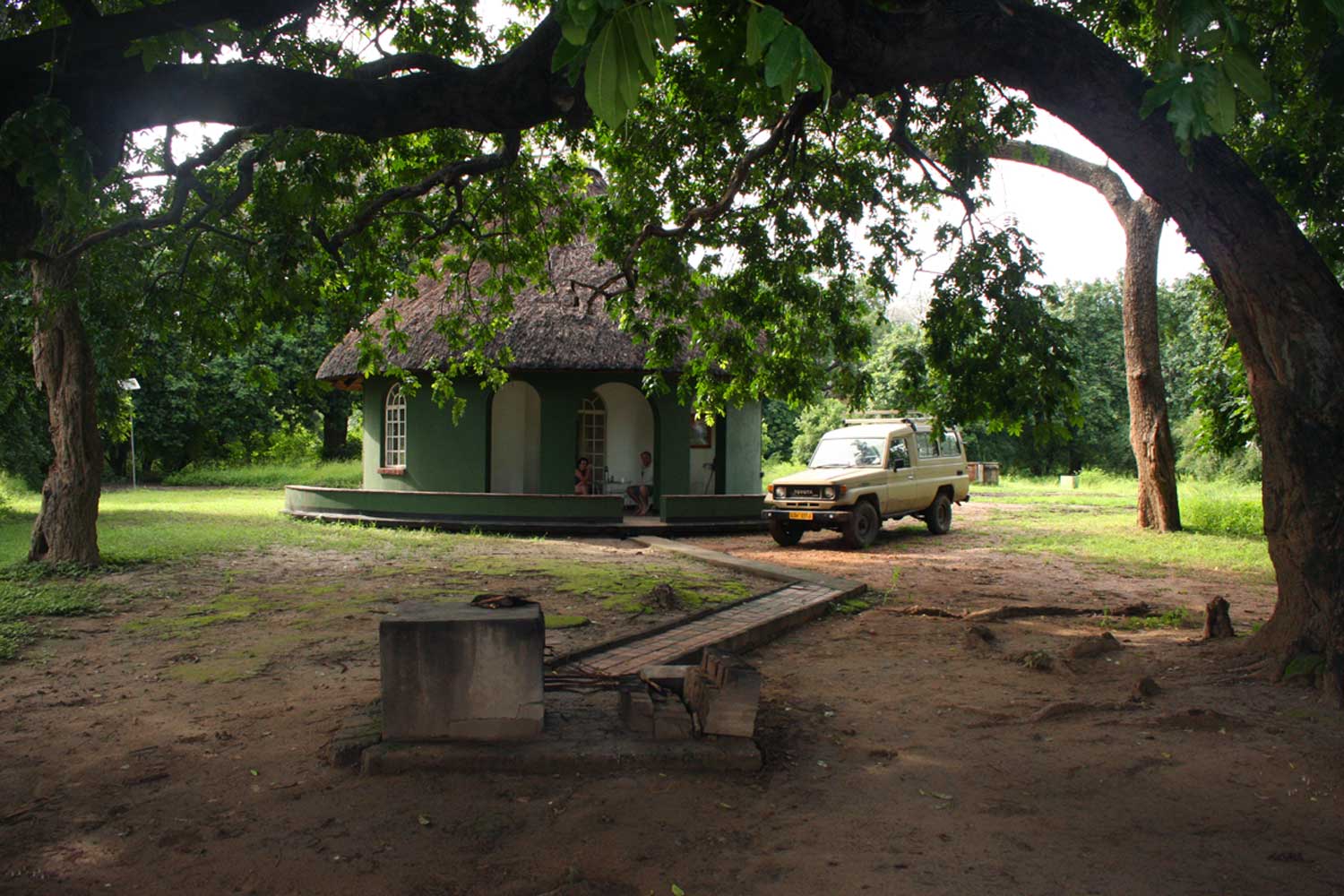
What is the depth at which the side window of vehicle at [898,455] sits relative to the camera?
15.9m

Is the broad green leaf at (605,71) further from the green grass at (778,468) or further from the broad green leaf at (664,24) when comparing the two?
the green grass at (778,468)

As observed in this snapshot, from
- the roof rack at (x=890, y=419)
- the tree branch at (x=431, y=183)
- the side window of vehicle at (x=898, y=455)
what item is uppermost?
the tree branch at (x=431, y=183)

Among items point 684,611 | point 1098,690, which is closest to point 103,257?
point 684,611

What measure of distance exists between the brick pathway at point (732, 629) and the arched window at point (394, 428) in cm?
1081

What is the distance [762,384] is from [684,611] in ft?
14.1

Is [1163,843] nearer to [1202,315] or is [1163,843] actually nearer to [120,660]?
[120,660]

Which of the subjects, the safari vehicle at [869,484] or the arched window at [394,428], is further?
the arched window at [394,428]

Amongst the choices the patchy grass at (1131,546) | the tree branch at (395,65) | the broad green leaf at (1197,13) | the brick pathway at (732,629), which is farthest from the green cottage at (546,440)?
A: the broad green leaf at (1197,13)

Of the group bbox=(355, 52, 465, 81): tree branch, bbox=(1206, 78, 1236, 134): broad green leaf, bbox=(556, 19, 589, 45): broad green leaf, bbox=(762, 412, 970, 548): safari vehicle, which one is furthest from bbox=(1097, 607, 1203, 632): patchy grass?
bbox=(556, 19, 589, 45): broad green leaf

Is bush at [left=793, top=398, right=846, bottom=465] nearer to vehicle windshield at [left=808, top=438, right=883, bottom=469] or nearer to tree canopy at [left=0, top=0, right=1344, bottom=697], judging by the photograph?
vehicle windshield at [left=808, top=438, right=883, bottom=469]

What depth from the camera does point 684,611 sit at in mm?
8852

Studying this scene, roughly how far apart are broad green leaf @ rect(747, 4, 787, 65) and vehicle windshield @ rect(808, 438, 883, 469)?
14.2 metres

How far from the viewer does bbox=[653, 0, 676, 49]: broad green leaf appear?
201 centimetres

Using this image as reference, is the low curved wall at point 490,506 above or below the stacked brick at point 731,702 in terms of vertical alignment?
above
